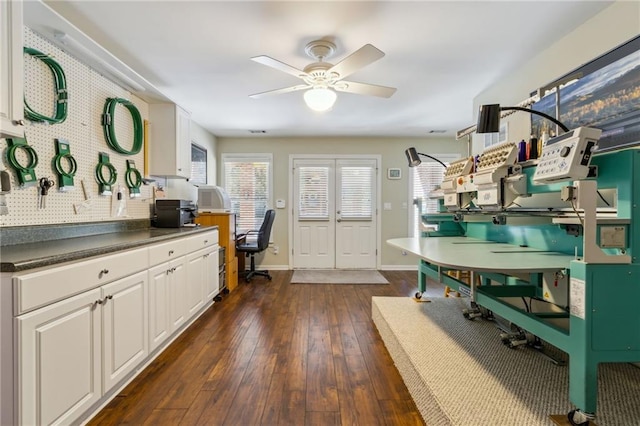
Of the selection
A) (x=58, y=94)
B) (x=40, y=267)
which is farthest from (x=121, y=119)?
(x=40, y=267)

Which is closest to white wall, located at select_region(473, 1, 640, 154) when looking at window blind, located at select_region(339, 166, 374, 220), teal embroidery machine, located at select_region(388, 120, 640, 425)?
teal embroidery machine, located at select_region(388, 120, 640, 425)

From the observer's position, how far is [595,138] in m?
1.21

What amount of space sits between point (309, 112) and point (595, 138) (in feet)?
10.7

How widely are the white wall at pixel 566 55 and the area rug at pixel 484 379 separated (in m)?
1.82

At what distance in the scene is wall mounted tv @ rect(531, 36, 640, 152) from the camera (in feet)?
5.51

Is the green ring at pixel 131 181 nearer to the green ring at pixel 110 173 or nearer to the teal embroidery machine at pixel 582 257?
the green ring at pixel 110 173

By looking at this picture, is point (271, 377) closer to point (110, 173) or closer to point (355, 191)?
point (110, 173)

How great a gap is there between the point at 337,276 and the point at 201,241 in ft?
8.29

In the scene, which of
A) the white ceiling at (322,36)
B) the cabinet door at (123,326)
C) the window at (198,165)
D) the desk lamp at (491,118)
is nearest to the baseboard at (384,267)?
the window at (198,165)

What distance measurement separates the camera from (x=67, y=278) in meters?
1.41

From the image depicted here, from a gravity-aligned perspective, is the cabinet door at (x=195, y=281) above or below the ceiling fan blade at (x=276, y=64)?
below

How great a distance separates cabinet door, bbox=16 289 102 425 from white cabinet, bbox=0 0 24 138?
2.66ft

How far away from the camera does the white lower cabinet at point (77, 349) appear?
4.03 feet

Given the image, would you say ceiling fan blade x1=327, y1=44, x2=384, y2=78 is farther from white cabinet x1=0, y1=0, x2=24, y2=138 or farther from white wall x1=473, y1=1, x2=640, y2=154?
white cabinet x1=0, y1=0, x2=24, y2=138
